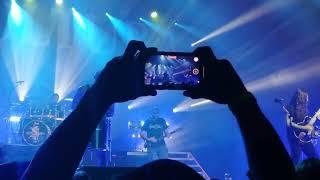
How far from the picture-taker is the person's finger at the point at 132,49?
4.17 ft

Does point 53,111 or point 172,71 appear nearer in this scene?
point 172,71

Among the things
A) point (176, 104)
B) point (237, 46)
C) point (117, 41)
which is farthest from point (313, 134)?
point (117, 41)

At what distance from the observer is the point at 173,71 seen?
5.01 feet

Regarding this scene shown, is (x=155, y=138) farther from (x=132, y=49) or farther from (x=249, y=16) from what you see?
(x=132, y=49)

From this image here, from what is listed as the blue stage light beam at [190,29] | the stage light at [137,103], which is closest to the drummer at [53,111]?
the stage light at [137,103]

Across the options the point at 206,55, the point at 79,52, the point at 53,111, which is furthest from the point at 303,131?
the point at 79,52

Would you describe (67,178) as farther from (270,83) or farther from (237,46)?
(237,46)

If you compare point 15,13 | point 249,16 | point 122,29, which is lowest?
point 249,16

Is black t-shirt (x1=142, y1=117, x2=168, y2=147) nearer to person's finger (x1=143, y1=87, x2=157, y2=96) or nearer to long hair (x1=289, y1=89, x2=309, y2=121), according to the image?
long hair (x1=289, y1=89, x2=309, y2=121)

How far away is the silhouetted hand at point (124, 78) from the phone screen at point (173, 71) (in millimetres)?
81

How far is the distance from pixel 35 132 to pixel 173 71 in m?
10.3

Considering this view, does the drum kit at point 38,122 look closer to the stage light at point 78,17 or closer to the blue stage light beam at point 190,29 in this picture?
the stage light at point 78,17

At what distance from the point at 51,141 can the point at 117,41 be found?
1649cm

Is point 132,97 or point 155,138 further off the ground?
point 155,138
